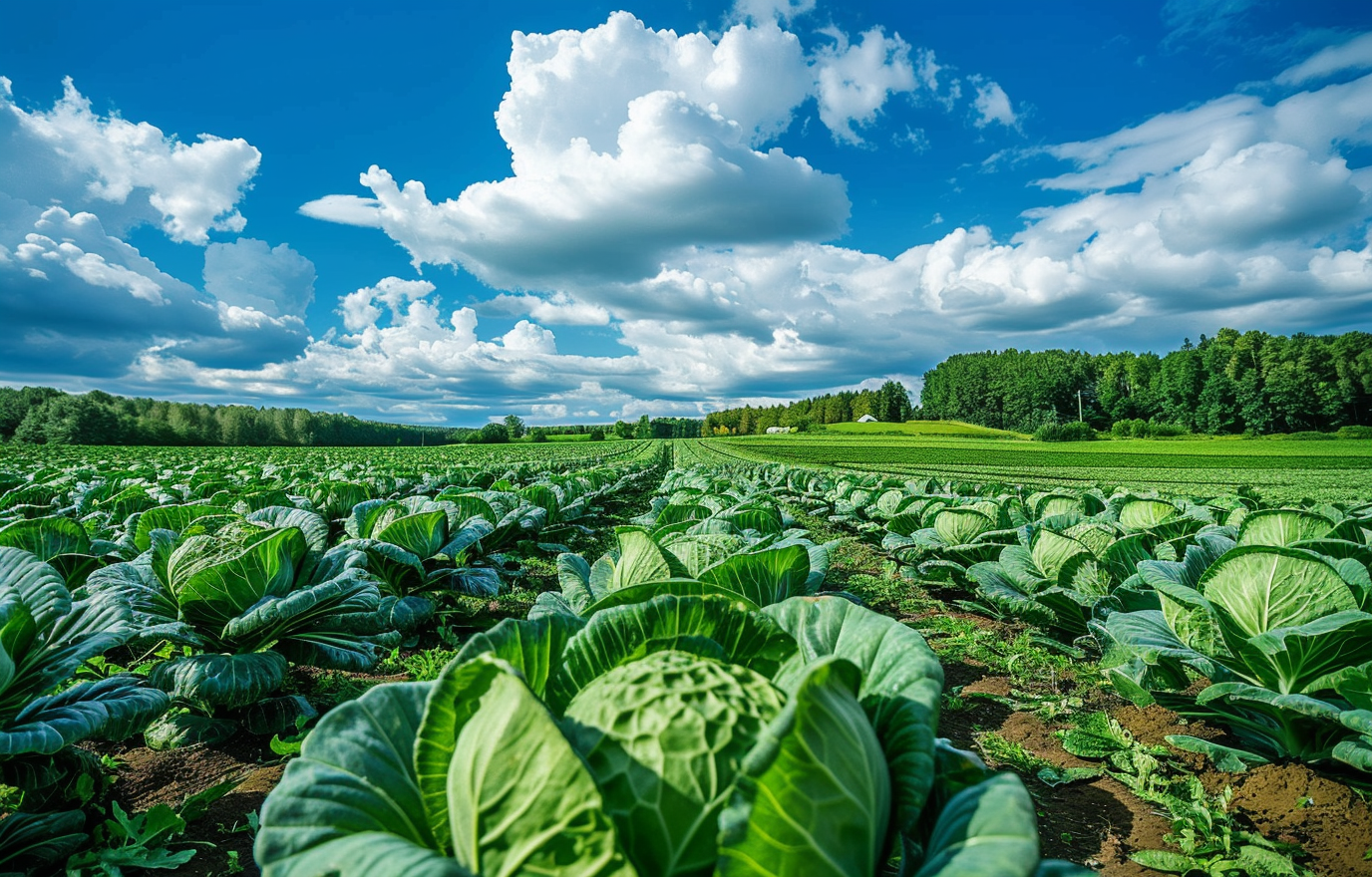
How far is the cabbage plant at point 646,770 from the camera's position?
0.91 meters

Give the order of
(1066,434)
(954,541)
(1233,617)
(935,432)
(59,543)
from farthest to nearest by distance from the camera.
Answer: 1. (935,432)
2. (1066,434)
3. (954,541)
4. (59,543)
5. (1233,617)

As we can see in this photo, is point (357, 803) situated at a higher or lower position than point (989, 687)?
higher

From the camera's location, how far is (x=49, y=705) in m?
2.17

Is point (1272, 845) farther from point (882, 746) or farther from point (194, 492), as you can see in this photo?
point (194, 492)

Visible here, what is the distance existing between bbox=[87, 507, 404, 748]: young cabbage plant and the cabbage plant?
213cm

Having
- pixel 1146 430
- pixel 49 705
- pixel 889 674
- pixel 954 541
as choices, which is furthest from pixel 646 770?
pixel 1146 430

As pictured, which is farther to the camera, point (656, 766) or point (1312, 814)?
point (1312, 814)

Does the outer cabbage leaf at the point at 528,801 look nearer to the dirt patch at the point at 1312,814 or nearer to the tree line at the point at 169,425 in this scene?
the dirt patch at the point at 1312,814

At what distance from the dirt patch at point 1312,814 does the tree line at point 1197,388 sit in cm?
8329

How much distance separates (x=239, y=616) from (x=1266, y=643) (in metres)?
4.75

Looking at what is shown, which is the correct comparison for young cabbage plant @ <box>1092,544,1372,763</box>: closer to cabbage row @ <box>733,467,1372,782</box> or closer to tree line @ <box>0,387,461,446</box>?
cabbage row @ <box>733,467,1372,782</box>

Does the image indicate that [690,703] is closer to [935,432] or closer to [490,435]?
[935,432]

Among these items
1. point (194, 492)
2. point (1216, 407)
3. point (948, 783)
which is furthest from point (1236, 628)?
point (1216, 407)

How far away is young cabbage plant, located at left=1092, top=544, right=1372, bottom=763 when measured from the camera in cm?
237
